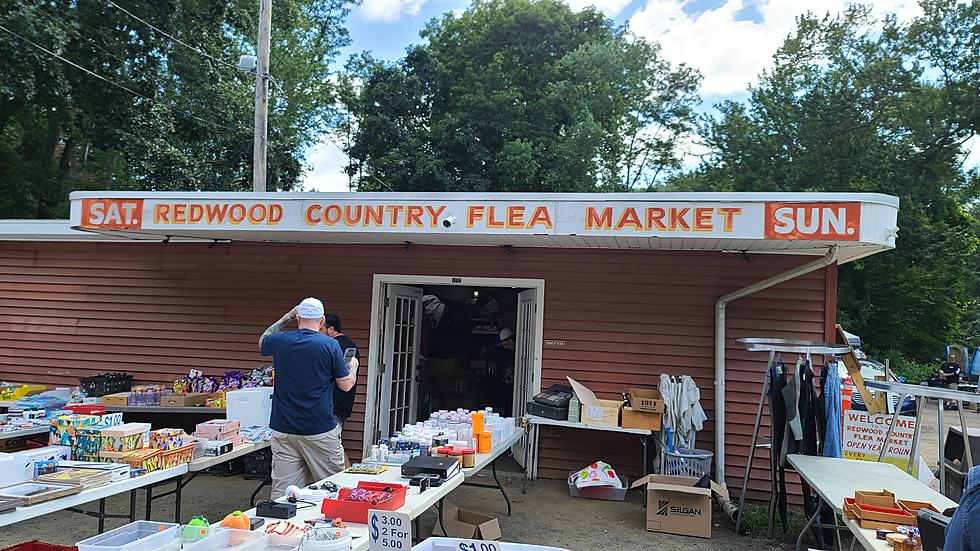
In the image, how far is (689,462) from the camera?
249 inches

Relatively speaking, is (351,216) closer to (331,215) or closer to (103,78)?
(331,215)

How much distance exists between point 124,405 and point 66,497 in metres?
3.85

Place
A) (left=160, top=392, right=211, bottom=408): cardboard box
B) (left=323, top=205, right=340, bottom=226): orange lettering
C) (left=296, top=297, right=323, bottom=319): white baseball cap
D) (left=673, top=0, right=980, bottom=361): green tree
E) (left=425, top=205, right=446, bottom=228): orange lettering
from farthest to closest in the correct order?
(left=673, top=0, right=980, bottom=361): green tree → (left=160, top=392, right=211, bottom=408): cardboard box → (left=323, top=205, right=340, bottom=226): orange lettering → (left=425, top=205, right=446, bottom=228): orange lettering → (left=296, top=297, right=323, bottom=319): white baseball cap

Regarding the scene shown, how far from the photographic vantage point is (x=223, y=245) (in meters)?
8.12

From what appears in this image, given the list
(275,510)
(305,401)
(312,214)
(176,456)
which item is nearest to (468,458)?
(305,401)

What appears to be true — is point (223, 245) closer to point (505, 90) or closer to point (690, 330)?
point (690, 330)

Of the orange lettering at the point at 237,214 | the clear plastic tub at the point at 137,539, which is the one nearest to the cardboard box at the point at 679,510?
the clear plastic tub at the point at 137,539

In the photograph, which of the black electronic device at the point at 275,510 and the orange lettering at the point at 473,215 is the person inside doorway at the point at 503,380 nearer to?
the orange lettering at the point at 473,215

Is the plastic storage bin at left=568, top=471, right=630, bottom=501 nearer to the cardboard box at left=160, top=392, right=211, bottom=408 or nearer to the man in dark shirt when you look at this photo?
the man in dark shirt

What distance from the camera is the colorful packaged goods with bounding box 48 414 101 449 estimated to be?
4.24 m

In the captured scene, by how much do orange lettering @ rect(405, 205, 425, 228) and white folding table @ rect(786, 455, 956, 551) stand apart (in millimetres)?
3800

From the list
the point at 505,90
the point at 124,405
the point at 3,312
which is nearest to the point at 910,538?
the point at 124,405

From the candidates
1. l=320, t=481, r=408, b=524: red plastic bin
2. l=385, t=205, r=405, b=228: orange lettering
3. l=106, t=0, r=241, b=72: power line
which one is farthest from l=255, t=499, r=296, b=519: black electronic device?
l=106, t=0, r=241, b=72: power line

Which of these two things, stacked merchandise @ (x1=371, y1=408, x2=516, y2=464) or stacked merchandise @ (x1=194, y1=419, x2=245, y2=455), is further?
stacked merchandise @ (x1=194, y1=419, x2=245, y2=455)
